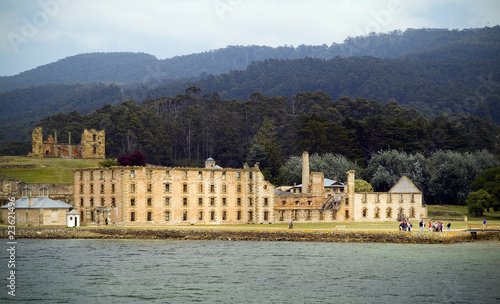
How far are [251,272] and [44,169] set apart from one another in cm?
7057

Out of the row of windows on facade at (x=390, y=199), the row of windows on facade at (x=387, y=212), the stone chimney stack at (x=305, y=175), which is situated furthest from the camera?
the stone chimney stack at (x=305, y=175)

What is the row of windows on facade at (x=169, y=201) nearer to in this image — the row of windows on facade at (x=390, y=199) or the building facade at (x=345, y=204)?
the building facade at (x=345, y=204)

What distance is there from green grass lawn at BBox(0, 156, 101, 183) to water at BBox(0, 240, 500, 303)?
130 feet

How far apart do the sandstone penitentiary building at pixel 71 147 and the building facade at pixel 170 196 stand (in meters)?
51.3

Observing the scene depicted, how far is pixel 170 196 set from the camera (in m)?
84.7

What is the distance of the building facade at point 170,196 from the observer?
82625 millimetres

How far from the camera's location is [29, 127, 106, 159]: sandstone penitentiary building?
13588cm

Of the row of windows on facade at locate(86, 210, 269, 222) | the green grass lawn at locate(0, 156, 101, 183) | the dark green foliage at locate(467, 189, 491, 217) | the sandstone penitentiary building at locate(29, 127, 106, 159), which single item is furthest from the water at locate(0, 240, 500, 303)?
the sandstone penitentiary building at locate(29, 127, 106, 159)

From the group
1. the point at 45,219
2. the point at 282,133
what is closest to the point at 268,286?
the point at 45,219

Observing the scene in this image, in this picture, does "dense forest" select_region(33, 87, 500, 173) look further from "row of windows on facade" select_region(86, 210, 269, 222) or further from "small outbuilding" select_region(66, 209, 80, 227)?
"small outbuilding" select_region(66, 209, 80, 227)

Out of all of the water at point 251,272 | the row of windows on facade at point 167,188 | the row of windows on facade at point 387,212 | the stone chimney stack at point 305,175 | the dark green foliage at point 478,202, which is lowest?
the water at point 251,272

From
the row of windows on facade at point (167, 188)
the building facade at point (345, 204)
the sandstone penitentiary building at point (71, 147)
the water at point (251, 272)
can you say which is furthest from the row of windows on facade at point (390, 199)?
the sandstone penitentiary building at point (71, 147)

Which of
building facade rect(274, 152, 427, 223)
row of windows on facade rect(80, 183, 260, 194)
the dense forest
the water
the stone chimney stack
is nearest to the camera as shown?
the water

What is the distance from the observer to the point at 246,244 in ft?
237
